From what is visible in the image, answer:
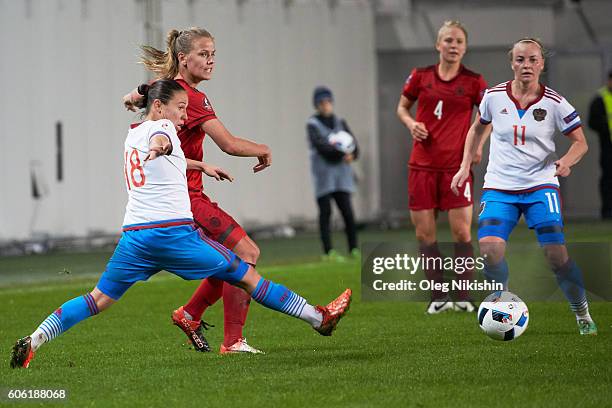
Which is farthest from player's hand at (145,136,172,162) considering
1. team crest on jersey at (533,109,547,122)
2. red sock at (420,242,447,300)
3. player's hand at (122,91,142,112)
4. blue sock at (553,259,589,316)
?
red sock at (420,242,447,300)

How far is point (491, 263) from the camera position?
28.8ft

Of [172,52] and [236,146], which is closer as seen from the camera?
[236,146]

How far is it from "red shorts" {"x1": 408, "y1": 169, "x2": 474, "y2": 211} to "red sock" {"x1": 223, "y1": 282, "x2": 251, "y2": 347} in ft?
9.16

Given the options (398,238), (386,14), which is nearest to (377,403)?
(398,238)

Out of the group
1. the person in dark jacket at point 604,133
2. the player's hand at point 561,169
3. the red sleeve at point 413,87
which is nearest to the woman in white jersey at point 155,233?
the player's hand at point 561,169

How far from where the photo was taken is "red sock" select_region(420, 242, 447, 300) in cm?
1035

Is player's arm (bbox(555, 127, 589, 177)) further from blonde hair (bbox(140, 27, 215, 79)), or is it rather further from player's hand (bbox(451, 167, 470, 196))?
blonde hair (bbox(140, 27, 215, 79))

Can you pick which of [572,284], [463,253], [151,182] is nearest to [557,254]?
[572,284]

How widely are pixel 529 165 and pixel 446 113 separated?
171 cm

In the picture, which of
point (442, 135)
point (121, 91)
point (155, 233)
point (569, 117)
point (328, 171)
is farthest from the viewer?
point (121, 91)

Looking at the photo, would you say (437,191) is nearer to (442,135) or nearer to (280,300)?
(442,135)

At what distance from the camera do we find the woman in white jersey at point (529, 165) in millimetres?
8539

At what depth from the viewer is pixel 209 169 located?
7.38 m

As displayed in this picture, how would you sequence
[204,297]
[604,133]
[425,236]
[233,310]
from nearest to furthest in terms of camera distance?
1. [233,310]
2. [204,297]
3. [425,236]
4. [604,133]
